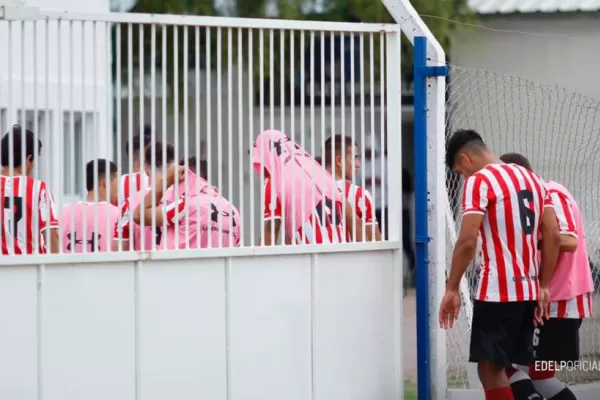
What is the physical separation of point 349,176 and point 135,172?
1.38 m

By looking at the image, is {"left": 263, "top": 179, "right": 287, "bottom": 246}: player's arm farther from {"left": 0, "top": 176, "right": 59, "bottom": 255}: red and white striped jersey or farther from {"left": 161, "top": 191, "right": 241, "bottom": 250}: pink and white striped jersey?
{"left": 0, "top": 176, "right": 59, "bottom": 255}: red and white striped jersey

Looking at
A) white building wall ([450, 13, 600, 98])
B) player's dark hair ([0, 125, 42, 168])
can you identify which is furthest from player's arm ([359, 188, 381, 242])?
white building wall ([450, 13, 600, 98])

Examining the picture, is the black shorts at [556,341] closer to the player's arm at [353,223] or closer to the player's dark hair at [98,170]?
the player's arm at [353,223]

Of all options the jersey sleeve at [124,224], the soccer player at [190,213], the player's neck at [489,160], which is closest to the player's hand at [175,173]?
the soccer player at [190,213]

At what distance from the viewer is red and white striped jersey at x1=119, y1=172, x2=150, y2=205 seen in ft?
23.5

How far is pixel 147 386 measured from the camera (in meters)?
7.17

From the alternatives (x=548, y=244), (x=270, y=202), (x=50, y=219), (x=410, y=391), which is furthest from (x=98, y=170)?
(x=410, y=391)

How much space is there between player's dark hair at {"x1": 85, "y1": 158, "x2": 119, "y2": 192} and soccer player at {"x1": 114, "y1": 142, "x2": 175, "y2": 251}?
177mm

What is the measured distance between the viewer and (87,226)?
713cm

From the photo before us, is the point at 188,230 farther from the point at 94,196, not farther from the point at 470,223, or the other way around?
the point at 470,223

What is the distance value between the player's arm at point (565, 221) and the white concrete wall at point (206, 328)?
3.21 ft

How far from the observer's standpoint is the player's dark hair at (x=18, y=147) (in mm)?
6902

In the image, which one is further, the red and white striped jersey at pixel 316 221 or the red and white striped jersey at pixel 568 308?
the red and white striped jersey at pixel 568 308

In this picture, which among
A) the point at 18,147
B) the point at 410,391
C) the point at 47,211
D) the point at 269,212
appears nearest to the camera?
the point at 18,147
